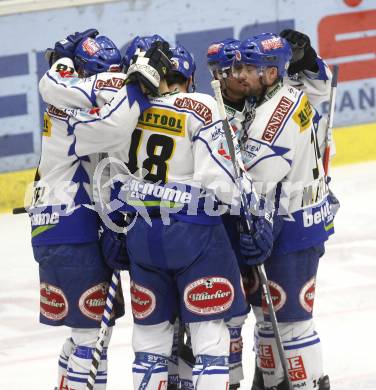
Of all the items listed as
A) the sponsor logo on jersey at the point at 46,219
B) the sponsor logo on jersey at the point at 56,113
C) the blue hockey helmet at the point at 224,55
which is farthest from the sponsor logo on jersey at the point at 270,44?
the sponsor logo on jersey at the point at 46,219

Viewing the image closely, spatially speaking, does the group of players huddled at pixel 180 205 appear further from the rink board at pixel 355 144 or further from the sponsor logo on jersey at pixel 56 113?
the rink board at pixel 355 144

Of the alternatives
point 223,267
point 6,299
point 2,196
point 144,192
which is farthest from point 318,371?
point 2,196

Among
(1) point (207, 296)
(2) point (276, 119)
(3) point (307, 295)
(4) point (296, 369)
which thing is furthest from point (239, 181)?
(4) point (296, 369)

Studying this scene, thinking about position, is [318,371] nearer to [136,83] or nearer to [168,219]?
[168,219]

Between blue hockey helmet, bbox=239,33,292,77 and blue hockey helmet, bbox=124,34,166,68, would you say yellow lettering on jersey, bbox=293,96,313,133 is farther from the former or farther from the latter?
blue hockey helmet, bbox=124,34,166,68

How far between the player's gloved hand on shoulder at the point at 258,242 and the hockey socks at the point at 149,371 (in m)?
0.50

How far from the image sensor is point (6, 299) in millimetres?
7336

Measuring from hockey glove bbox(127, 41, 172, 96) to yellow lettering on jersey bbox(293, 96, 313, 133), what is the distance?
1.86 ft

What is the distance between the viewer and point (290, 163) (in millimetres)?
5133

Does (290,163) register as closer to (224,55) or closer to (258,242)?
(258,242)

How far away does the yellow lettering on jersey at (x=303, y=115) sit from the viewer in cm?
516

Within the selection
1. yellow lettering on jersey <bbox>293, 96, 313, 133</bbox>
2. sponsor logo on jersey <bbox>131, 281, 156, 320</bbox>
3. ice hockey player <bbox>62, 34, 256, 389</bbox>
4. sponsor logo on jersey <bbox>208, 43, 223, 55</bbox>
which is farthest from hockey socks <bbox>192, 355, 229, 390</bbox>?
sponsor logo on jersey <bbox>208, 43, 223, 55</bbox>

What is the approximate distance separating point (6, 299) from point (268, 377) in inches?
86.6

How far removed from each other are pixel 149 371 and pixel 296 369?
0.69m
